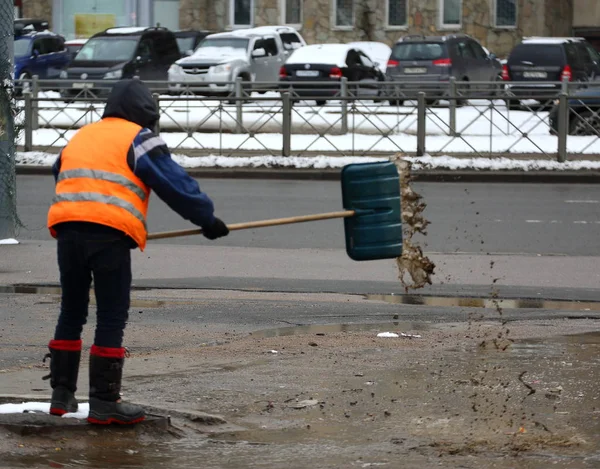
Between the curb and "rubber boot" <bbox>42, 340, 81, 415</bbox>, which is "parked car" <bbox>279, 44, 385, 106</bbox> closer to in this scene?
the curb

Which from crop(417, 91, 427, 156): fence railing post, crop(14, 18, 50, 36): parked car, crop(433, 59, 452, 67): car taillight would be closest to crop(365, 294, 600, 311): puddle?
crop(417, 91, 427, 156): fence railing post

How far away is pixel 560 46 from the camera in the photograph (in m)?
30.2

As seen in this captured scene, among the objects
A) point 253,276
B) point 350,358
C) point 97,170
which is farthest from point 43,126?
point 97,170

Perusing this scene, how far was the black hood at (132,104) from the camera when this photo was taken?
552cm

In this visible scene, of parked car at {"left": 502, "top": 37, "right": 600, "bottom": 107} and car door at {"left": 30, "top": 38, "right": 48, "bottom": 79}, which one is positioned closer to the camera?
parked car at {"left": 502, "top": 37, "right": 600, "bottom": 107}

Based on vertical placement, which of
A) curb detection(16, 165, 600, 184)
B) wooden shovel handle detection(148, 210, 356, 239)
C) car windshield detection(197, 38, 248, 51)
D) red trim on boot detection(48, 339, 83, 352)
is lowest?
curb detection(16, 165, 600, 184)

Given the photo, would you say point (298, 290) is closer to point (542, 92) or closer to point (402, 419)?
point (402, 419)

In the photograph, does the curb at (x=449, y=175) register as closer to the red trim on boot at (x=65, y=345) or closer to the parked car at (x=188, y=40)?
the red trim on boot at (x=65, y=345)

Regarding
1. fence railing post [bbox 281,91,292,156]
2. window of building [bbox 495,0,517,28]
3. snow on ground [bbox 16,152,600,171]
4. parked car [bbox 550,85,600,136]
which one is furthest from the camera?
window of building [bbox 495,0,517,28]

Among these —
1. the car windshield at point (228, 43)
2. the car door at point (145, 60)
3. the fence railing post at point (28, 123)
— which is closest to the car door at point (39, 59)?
the car door at point (145, 60)

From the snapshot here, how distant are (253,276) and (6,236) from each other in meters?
3.17

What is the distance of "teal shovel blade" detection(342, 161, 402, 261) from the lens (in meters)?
6.38

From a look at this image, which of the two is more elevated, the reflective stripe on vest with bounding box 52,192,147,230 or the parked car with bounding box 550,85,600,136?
the reflective stripe on vest with bounding box 52,192,147,230

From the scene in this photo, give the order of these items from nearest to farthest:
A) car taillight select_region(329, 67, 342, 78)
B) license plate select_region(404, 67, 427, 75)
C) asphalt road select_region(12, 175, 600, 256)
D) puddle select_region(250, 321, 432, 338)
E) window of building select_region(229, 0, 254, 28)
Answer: puddle select_region(250, 321, 432, 338)
asphalt road select_region(12, 175, 600, 256)
car taillight select_region(329, 67, 342, 78)
license plate select_region(404, 67, 427, 75)
window of building select_region(229, 0, 254, 28)
